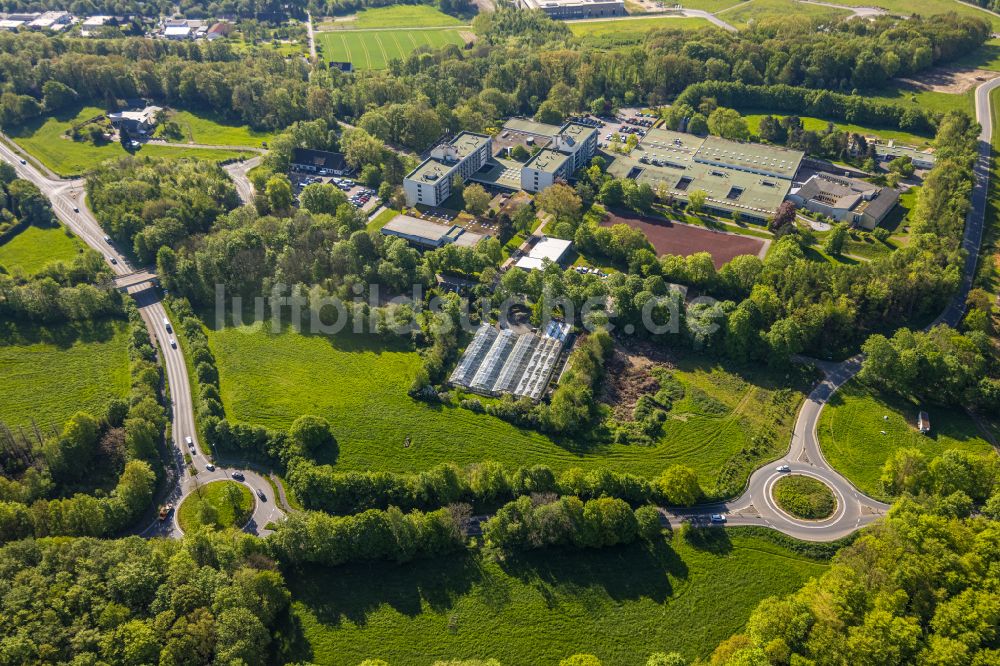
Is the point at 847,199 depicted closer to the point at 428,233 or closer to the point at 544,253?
the point at 544,253

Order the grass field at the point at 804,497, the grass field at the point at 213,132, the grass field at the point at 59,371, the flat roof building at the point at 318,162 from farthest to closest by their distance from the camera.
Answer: the grass field at the point at 213,132, the flat roof building at the point at 318,162, the grass field at the point at 59,371, the grass field at the point at 804,497

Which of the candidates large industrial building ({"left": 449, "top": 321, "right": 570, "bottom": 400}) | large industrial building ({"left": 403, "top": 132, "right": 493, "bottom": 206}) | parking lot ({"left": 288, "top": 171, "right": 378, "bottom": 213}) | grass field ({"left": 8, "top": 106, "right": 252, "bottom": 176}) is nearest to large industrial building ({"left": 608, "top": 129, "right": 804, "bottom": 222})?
large industrial building ({"left": 403, "top": 132, "right": 493, "bottom": 206})

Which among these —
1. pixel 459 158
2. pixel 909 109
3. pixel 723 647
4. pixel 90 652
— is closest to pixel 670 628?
pixel 723 647

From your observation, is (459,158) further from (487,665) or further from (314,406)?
(487,665)

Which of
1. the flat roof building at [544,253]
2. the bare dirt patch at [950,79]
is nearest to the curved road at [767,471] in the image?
the flat roof building at [544,253]

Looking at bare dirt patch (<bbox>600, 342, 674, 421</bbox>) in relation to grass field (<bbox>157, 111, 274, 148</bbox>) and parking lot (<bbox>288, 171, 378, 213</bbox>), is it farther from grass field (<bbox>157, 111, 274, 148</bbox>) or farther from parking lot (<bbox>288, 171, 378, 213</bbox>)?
grass field (<bbox>157, 111, 274, 148</bbox>)

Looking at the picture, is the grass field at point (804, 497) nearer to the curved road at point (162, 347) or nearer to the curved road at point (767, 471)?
the curved road at point (767, 471)
